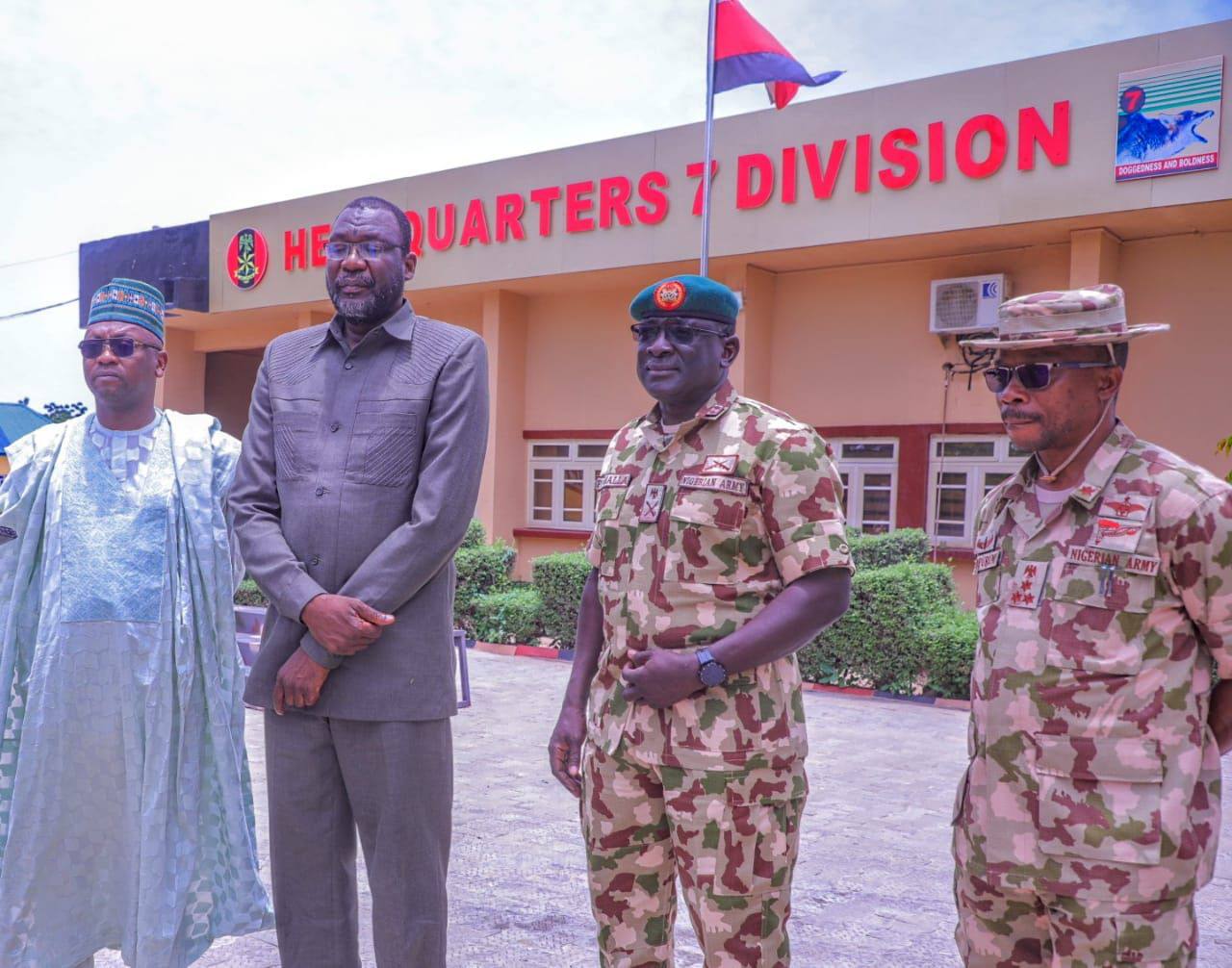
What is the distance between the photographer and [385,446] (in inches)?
105

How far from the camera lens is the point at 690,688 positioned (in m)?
2.38

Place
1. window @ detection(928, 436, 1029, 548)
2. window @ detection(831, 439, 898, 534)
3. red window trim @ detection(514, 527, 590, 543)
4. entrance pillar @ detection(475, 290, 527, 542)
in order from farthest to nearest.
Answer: entrance pillar @ detection(475, 290, 527, 542) → red window trim @ detection(514, 527, 590, 543) → window @ detection(831, 439, 898, 534) → window @ detection(928, 436, 1029, 548)

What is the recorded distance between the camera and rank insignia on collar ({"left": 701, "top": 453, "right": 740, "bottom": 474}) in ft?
8.19

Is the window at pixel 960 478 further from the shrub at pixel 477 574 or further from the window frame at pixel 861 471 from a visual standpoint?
the shrub at pixel 477 574

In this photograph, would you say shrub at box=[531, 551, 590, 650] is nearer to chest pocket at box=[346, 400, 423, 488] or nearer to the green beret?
chest pocket at box=[346, 400, 423, 488]

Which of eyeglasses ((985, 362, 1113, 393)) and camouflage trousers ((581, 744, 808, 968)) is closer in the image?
eyeglasses ((985, 362, 1113, 393))

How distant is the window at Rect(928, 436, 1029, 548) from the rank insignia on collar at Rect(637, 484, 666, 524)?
31.0 feet

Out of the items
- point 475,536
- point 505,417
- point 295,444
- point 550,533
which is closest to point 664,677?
point 295,444

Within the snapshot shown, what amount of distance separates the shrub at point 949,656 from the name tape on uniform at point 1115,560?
6663 mm

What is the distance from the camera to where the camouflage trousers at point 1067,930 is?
2.05 metres

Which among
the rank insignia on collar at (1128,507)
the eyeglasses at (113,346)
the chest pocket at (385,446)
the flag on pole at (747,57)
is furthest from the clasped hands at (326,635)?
the flag on pole at (747,57)

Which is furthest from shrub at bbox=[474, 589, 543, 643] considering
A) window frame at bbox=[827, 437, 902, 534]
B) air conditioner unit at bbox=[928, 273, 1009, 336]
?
air conditioner unit at bbox=[928, 273, 1009, 336]

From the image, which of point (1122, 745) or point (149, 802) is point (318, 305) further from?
point (1122, 745)

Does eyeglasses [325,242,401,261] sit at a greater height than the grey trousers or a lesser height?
greater
